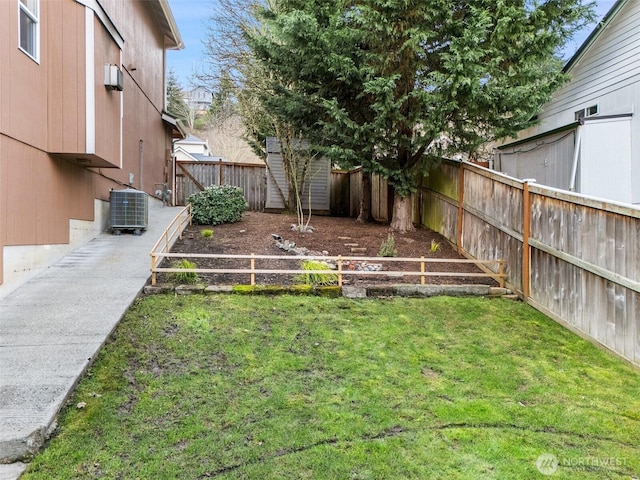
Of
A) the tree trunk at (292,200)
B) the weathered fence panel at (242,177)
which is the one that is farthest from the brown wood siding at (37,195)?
the weathered fence panel at (242,177)

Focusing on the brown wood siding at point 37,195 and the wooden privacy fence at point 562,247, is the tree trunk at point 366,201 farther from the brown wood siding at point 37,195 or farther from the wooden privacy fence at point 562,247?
the brown wood siding at point 37,195

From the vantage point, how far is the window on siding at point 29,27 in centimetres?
584

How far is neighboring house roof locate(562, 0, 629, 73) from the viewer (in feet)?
32.8

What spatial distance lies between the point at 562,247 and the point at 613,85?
7002 mm

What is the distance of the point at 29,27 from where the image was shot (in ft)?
19.8

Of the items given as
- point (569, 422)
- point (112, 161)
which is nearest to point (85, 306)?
point (112, 161)

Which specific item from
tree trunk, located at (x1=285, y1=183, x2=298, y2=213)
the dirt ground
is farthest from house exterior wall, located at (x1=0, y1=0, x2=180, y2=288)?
tree trunk, located at (x1=285, y1=183, x2=298, y2=213)

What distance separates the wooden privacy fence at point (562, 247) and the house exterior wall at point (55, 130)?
21.1ft

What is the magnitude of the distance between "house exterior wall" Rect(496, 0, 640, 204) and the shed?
19.8 ft

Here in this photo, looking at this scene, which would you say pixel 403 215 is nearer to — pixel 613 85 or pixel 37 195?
pixel 613 85

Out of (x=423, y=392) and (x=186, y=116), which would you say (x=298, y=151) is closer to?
(x=423, y=392)

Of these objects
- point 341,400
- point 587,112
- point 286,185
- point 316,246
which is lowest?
point 341,400

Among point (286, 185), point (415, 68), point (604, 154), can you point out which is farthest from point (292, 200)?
point (604, 154)

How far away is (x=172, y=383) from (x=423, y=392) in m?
2.17
